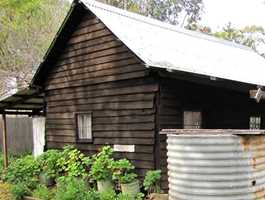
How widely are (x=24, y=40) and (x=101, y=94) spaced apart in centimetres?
1503

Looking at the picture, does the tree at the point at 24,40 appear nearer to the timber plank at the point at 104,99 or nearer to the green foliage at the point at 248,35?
the timber plank at the point at 104,99

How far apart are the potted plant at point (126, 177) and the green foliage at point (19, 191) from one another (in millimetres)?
2808

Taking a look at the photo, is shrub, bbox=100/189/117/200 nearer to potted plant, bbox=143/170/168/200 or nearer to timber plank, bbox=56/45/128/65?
potted plant, bbox=143/170/168/200

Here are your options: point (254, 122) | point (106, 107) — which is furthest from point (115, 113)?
point (254, 122)

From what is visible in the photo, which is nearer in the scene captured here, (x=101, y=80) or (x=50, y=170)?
(x=101, y=80)

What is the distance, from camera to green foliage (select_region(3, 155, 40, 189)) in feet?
39.5

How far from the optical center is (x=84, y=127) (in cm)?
1244

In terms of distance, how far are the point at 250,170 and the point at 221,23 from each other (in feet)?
120

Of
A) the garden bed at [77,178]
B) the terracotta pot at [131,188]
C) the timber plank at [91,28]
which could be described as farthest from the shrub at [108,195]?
the timber plank at [91,28]

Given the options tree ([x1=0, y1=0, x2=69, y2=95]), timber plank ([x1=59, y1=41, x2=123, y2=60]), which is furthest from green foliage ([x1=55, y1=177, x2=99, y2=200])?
tree ([x1=0, y1=0, x2=69, y2=95])

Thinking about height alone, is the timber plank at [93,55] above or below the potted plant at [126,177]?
above

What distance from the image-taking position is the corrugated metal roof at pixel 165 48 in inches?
392

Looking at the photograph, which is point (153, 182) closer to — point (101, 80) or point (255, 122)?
point (101, 80)

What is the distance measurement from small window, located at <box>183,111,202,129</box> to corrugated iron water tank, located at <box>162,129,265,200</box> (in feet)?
15.9
